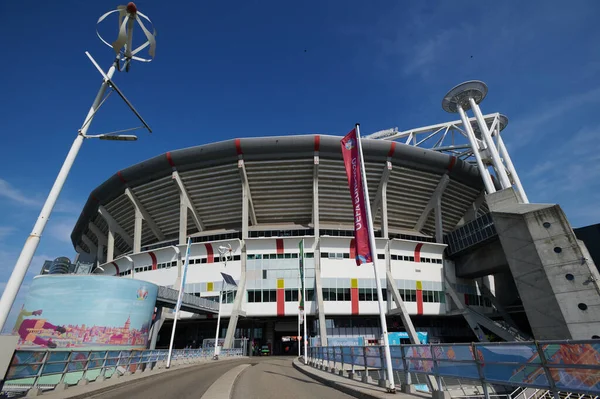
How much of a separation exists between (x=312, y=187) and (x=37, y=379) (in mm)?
40414

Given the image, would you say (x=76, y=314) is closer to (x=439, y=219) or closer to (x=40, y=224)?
(x=40, y=224)

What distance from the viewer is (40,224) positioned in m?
8.37

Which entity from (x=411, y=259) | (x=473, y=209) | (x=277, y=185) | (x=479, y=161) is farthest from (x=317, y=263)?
(x=473, y=209)

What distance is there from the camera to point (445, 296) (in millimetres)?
48906

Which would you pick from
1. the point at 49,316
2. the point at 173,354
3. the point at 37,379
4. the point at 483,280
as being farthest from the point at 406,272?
the point at 37,379

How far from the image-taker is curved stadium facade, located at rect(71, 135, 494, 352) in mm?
45625

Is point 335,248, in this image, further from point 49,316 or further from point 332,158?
point 49,316

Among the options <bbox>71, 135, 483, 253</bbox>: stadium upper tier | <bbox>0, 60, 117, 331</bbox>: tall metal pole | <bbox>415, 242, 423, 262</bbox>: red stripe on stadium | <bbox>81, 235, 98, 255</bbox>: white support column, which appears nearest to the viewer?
<bbox>0, 60, 117, 331</bbox>: tall metal pole

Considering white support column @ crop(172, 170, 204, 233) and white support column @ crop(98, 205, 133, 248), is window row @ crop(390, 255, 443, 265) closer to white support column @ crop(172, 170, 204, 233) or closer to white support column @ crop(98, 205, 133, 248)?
white support column @ crop(172, 170, 204, 233)

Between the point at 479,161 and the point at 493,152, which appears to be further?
the point at 479,161

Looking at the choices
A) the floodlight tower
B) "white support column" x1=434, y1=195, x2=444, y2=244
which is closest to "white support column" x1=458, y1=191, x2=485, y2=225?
the floodlight tower

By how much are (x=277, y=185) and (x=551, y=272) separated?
107 feet

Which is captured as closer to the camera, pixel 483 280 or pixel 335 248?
pixel 335 248

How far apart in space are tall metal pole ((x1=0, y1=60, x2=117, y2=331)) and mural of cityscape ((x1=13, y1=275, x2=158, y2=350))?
830 inches
